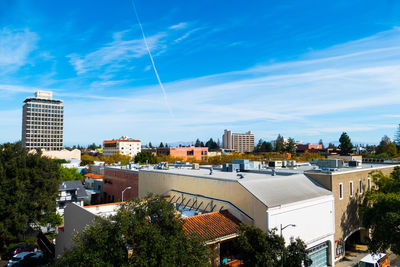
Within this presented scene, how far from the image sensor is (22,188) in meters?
28.8

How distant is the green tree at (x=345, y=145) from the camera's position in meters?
110

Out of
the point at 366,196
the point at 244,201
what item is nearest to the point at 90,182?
the point at 244,201

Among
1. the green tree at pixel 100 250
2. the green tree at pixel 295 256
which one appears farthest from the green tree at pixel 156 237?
the green tree at pixel 295 256

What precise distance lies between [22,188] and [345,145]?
115 metres

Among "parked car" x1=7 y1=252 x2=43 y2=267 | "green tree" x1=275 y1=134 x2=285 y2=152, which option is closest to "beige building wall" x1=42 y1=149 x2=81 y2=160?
"green tree" x1=275 y1=134 x2=285 y2=152

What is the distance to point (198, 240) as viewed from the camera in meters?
12.2

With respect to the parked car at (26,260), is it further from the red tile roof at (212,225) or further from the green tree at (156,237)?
the green tree at (156,237)

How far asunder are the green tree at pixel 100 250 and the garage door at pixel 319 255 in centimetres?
1750

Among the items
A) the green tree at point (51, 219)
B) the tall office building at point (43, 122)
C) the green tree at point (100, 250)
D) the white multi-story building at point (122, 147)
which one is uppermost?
the tall office building at point (43, 122)

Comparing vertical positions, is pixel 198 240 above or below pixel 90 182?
above

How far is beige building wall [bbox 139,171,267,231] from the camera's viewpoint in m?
19.4

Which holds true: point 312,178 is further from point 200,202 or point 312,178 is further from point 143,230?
point 143,230

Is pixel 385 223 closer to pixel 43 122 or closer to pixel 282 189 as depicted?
pixel 282 189

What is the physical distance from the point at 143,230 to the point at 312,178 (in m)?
19.8
